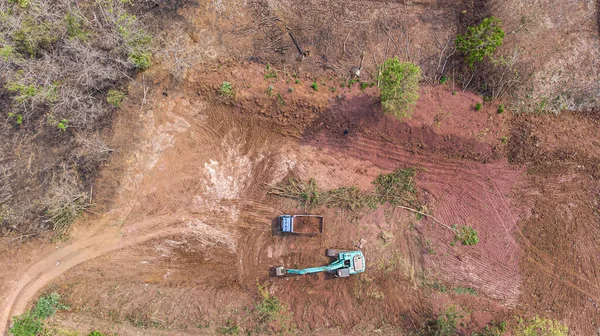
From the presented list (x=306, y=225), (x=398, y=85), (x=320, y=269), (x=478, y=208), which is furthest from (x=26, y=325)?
(x=478, y=208)

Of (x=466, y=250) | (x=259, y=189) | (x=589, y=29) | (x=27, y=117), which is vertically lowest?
(x=466, y=250)

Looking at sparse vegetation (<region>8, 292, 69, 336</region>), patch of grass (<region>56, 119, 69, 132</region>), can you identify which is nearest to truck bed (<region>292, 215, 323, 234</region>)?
patch of grass (<region>56, 119, 69, 132</region>)

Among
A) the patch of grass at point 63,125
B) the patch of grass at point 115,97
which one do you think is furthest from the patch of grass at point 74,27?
the patch of grass at point 63,125

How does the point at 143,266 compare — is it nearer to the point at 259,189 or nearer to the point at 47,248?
the point at 47,248

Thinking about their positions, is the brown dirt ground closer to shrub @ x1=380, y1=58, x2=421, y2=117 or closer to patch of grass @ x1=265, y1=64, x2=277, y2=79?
patch of grass @ x1=265, y1=64, x2=277, y2=79

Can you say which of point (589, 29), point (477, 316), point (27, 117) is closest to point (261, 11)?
point (27, 117)

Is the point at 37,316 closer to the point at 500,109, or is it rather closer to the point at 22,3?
the point at 22,3
